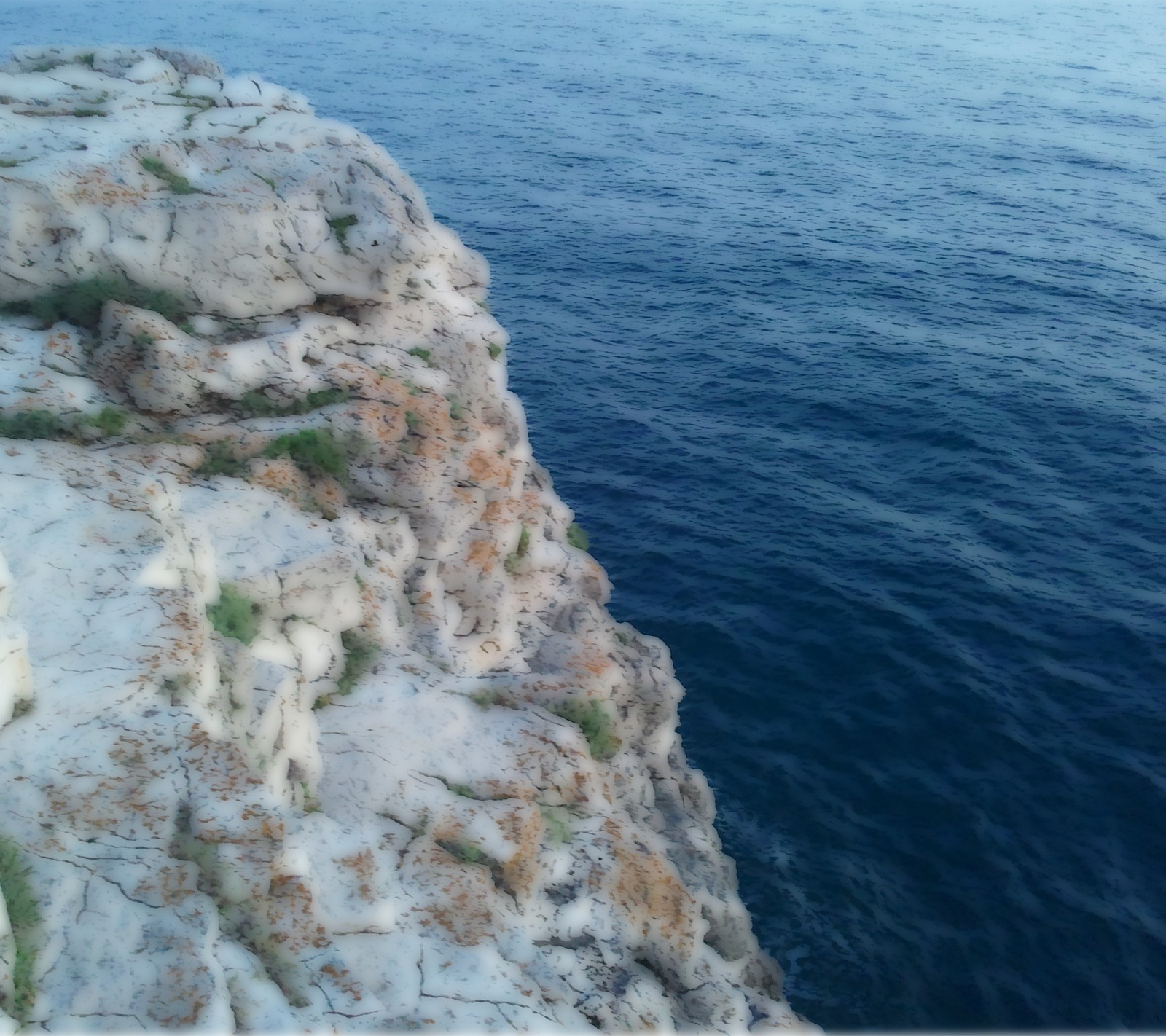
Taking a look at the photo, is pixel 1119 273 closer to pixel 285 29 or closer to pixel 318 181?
pixel 318 181

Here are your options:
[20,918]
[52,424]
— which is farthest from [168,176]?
[20,918]

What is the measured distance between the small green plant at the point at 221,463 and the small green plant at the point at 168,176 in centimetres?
702

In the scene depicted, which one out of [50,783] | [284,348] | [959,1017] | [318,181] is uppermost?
[318,181]

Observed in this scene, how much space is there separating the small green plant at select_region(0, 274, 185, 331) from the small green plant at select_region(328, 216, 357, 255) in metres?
4.92

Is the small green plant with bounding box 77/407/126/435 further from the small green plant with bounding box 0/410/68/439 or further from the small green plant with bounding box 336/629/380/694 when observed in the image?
the small green plant with bounding box 336/629/380/694

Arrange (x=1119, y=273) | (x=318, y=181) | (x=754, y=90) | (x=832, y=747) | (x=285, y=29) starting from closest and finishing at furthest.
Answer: (x=318, y=181) < (x=832, y=747) < (x=1119, y=273) < (x=754, y=90) < (x=285, y=29)

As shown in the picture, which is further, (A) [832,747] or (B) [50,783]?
(A) [832,747]

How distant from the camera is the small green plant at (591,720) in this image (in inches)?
802

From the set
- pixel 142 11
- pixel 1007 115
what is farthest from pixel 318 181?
pixel 142 11

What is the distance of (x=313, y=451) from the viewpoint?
20562 millimetres

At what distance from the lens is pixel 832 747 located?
3216 cm

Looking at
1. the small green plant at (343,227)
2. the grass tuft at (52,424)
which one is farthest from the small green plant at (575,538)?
the grass tuft at (52,424)

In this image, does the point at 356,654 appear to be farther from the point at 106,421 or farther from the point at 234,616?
the point at 106,421

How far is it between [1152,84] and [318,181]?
12085 centimetres
